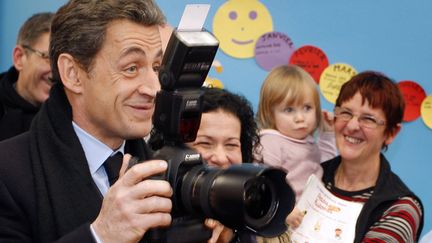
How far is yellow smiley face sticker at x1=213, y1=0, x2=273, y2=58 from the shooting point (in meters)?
2.69

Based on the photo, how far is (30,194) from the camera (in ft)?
3.43

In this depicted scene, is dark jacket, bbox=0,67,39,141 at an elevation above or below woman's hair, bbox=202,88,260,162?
below

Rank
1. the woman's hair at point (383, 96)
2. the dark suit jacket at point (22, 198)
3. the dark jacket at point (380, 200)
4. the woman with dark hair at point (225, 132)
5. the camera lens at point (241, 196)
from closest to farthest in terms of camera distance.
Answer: the camera lens at point (241, 196) → the dark suit jacket at point (22, 198) → the woman with dark hair at point (225, 132) → the dark jacket at point (380, 200) → the woman's hair at point (383, 96)

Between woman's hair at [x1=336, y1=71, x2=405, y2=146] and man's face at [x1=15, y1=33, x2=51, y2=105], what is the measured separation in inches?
46.8

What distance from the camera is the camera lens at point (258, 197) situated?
34.6 inches

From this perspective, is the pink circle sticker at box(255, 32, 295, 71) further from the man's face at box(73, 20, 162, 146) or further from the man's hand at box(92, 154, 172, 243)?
the man's hand at box(92, 154, 172, 243)

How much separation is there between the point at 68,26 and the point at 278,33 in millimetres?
1611

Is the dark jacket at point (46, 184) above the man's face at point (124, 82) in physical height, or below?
Answer: below

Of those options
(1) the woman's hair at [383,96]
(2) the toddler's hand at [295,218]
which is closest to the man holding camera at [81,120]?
(2) the toddler's hand at [295,218]

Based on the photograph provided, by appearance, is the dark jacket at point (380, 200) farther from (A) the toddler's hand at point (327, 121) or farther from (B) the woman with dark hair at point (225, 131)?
(A) the toddler's hand at point (327, 121)

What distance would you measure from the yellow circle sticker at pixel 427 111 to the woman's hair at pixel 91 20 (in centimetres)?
156

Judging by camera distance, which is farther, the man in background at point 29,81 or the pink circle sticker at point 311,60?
the pink circle sticker at point 311,60

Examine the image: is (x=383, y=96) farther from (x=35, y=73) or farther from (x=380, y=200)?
(x=35, y=73)

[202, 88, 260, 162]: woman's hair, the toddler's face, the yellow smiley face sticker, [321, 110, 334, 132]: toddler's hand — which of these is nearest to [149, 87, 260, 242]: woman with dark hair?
[202, 88, 260, 162]: woman's hair
